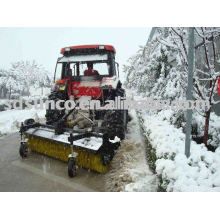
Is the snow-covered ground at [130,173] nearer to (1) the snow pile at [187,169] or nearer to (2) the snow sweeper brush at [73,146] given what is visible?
(2) the snow sweeper brush at [73,146]

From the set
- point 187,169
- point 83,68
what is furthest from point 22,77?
point 187,169

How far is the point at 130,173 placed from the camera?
3.60 metres

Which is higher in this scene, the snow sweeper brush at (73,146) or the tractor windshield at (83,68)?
the tractor windshield at (83,68)

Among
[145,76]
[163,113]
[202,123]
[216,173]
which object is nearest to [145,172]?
[216,173]

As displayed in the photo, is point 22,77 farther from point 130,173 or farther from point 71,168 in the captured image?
point 130,173

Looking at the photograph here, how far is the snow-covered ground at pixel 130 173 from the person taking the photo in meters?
3.15

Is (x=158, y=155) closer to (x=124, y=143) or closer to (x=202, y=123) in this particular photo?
(x=202, y=123)

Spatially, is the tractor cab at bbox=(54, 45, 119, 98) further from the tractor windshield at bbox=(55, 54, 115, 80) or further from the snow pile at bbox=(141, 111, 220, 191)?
the snow pile at bbox=(141, 111, 220, 191)

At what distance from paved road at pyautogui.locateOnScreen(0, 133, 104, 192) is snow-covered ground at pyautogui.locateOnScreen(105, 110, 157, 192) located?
227 millimetres

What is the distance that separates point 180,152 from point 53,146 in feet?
8.63

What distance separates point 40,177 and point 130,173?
1578 millimetres

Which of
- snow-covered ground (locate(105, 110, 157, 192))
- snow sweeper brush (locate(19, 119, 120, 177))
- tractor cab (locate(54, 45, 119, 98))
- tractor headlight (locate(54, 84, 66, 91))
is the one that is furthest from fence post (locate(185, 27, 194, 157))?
tractor headlight (locate(54, 84, 66, 91))

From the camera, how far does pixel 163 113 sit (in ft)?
19.8

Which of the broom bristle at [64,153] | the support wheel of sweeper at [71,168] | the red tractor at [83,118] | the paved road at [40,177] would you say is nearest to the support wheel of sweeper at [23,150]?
the red tractor at [83,118]
